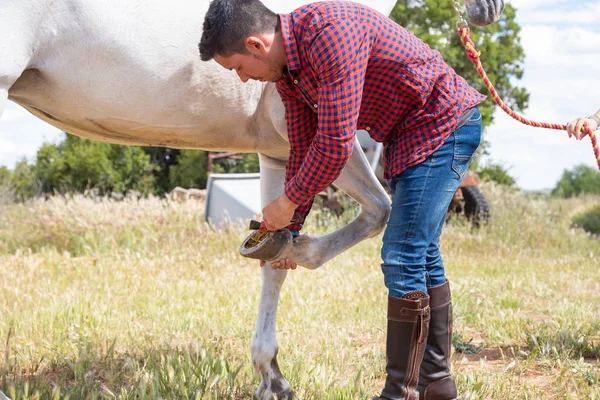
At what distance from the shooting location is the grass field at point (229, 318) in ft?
10.2

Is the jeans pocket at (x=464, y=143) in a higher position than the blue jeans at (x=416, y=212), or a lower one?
higher

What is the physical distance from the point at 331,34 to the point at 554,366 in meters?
2.34

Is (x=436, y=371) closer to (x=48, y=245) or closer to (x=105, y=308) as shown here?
(x=105, y=308)

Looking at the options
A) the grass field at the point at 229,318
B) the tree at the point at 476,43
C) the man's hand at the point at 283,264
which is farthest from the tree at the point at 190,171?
the man's hand at the point at 283,264

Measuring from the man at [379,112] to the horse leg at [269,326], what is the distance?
477mm

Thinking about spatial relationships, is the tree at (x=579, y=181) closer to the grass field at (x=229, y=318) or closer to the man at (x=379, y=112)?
the grass field at (x=229, y=318)

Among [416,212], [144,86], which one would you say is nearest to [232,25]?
[144,86]

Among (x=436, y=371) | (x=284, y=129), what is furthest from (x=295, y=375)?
(x=284, y=129)

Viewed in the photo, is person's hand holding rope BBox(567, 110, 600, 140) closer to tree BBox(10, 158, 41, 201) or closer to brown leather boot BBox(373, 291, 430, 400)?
brown leather boot BBox(373, 291, 430, 400)

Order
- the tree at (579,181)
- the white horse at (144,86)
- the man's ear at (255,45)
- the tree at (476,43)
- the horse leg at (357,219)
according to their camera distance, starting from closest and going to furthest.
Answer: the man's ear at (255,45) < the white horse at (144,86) < the horse leg at (357,219) < the tree at (476,43) < the tree at (579,181)

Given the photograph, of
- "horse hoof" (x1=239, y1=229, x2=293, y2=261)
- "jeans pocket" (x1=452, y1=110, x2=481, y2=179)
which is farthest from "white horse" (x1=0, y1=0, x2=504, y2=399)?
"jeans pocket" (x1=452, y1=110, x2=481, y2=179)

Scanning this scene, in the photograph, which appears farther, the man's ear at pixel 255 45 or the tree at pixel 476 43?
the tree at pixel 476 43

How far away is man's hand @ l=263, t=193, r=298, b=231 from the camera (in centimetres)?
235

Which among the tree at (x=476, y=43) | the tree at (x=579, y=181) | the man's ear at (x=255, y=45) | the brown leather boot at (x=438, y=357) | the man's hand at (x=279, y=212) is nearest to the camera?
the man's ear at (x=255, y=45)
